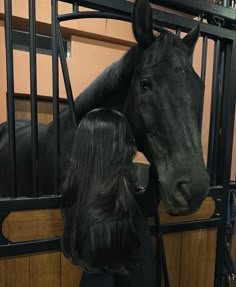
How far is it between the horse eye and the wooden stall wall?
1.50 ft

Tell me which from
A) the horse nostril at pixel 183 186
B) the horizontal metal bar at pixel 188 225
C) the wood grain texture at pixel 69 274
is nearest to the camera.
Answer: the horse nostril at pixel 183 186

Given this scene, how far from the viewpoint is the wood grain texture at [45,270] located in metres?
0.74

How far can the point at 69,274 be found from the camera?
0.80 m

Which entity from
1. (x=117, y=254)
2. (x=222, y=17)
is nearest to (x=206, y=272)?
(x=117, y=254)

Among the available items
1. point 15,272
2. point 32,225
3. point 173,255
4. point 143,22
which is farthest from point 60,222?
point 143,22

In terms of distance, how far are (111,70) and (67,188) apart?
38 centimetres

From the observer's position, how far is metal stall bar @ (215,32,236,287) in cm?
98

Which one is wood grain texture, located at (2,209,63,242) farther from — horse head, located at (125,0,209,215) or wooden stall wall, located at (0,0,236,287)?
horse head, located at (125,0,209,215)

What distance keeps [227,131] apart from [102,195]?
2.18 ft

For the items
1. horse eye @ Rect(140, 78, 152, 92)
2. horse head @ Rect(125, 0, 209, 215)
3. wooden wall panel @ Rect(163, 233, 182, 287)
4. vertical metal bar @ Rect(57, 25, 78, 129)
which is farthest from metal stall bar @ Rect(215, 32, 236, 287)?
vertical metal bar @ Rect(57, 25, 78, 129)

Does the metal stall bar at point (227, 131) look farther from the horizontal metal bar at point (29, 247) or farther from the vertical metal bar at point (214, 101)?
the horizontal metal bar at point (29, 247)

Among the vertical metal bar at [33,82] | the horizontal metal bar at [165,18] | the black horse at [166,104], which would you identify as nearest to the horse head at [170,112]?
the black horse at [166,104]

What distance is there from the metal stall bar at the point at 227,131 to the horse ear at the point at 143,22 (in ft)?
1.53

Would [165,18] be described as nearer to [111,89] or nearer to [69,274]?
[111,89]
